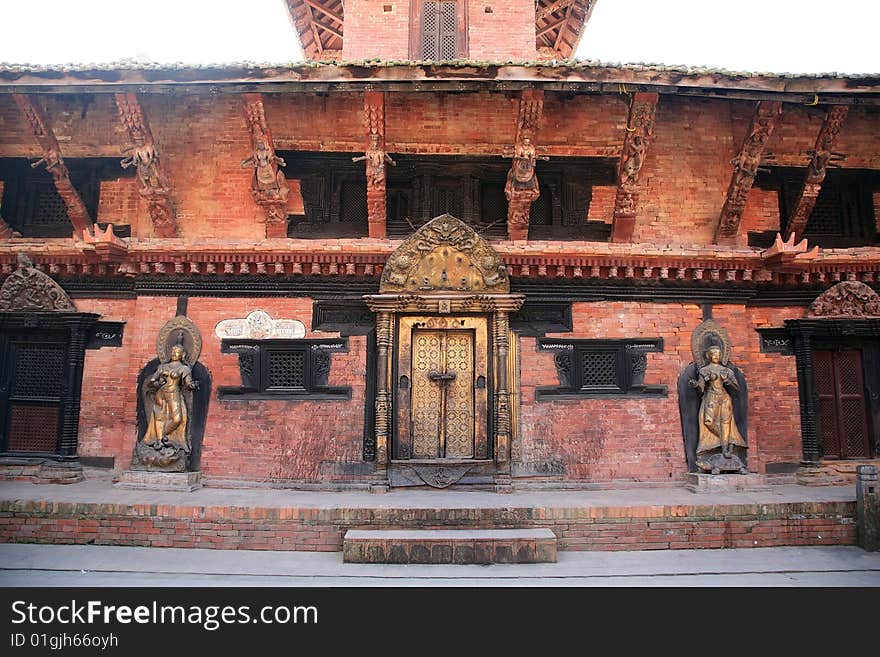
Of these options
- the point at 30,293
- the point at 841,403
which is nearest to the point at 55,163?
the point at 30,293

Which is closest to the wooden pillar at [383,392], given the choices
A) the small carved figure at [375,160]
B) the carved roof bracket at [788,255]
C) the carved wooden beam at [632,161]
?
the small carved figure at [375,160]

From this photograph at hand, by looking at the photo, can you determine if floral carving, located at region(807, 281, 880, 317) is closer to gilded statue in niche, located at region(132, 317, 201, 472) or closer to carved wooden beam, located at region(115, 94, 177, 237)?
gilded statue in niche, located at region(132, 317, 201, 472)

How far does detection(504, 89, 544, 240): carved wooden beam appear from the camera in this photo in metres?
7.71

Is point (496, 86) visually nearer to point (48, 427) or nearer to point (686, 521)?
point (686, 521)

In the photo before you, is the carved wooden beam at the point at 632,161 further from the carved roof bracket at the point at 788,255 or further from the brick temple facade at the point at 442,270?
the carved roof bracket at the point at 788,255

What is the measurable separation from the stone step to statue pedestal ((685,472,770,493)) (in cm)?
280

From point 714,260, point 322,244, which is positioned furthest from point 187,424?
point 714,260

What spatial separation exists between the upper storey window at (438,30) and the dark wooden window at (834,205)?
6732 mm

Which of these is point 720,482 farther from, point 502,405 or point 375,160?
point 375,160

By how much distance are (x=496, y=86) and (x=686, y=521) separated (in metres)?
6.10

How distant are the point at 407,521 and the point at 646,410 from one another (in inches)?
156

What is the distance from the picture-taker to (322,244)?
26.6ft

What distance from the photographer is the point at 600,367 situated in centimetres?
819

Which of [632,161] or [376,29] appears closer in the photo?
[632,161]
